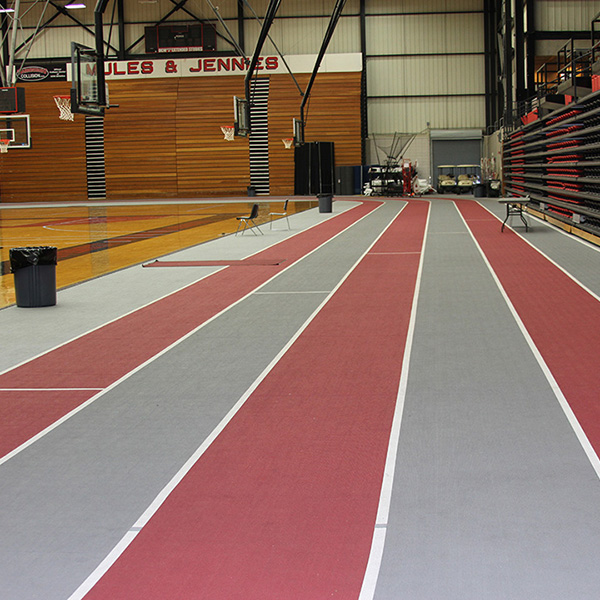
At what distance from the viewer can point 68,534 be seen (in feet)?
12.7

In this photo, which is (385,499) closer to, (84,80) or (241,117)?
(84,80)

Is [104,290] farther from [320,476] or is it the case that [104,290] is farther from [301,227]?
[301,227]

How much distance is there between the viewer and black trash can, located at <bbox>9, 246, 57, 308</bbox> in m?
10.2

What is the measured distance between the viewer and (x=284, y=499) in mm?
4188

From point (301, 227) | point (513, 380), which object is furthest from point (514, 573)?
point (301, 227)

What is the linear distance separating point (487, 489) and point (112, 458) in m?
2.13

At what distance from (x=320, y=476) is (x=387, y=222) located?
19045 mm

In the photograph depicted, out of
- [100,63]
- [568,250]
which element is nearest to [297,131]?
[100,63]

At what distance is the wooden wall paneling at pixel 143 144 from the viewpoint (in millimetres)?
46438

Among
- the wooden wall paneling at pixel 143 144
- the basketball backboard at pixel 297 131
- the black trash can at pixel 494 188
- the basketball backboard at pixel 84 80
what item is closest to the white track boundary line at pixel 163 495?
the basketball backboard at pixel 84 80

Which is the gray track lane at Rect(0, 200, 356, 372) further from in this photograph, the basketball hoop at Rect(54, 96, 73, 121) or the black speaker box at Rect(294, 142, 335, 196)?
the black speaker box at Rect(294, 142, 335, 196)

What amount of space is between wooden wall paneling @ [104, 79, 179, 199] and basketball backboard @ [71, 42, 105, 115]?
26511mm

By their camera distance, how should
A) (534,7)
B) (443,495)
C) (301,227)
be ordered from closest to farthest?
(443,495) < (301,227) < (534,7)

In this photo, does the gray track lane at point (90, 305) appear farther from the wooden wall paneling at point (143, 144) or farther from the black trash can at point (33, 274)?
the wooden wall paneling at point (143, 144)
